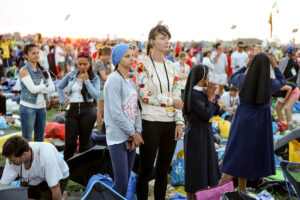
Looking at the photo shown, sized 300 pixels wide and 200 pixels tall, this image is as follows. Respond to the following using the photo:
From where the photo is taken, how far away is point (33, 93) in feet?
14.9

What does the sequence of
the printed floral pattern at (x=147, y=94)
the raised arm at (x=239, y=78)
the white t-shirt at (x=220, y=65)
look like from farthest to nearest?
1. the white t-shirt at (x=220, y=65)
2. the raised arm at (x=239, y=78)
3. the printed floral pattern at (x=147, y=94)

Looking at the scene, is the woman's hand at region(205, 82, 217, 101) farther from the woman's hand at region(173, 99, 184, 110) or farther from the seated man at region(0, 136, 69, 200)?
the seated man at region(0, 136, 69, 200)

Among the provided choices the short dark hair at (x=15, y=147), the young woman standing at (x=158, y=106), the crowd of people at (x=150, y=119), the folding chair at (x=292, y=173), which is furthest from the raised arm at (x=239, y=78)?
the short dark hair at (x=15, y=147)

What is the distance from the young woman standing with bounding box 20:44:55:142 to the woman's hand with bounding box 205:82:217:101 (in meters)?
2.27

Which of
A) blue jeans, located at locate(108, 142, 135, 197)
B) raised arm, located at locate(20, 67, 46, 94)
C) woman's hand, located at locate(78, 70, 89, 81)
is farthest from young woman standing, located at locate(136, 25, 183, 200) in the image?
raised arm, located at locate(20, 67, 46, 94)

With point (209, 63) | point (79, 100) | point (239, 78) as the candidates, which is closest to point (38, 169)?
point (79, 100)

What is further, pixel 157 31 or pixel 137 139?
pixel 157 31

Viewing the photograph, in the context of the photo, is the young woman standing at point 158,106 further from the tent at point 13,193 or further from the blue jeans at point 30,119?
the blue jeans at point 30,119

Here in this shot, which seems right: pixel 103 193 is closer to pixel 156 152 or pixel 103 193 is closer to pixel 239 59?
pixel 156 152

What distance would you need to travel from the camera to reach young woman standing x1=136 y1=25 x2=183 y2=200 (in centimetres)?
328

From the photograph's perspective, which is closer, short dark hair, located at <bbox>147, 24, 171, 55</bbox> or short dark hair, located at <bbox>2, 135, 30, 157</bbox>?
short dark hair, located at <bbox>2, 135, 30, 157</bbox>

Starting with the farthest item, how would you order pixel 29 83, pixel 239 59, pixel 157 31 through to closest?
pixel 239 59, pixel 29 83, pixel 157 31

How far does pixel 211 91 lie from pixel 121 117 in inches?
42.7

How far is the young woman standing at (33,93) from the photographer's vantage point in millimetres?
4520
